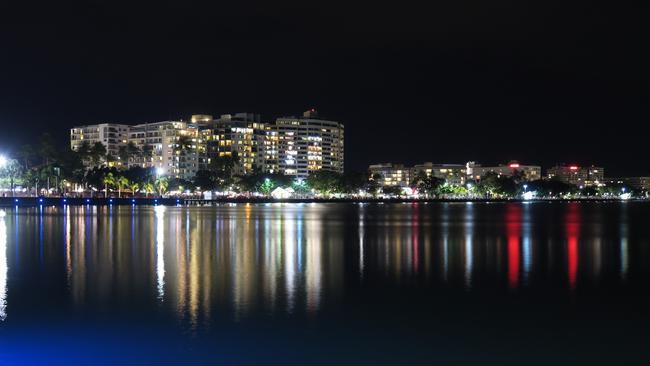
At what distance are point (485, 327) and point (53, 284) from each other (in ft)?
46.9

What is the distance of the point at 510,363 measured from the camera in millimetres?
13602

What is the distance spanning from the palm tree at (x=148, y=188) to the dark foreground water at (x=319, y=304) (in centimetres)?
12346

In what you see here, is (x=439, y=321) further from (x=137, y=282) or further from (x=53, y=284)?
(x=53, y=284)

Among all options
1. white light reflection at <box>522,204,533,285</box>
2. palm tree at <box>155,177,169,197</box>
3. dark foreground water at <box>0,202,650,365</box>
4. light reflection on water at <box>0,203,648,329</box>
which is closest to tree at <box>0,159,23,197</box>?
palm tree at <box>155,177,169,197</box>

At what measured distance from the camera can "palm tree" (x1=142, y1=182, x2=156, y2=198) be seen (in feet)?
521

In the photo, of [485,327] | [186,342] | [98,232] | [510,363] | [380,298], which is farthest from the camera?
[98,232]

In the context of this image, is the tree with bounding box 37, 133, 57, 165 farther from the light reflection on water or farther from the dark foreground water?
the dark foreground water

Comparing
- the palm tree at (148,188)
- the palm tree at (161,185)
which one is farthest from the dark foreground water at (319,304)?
the palm tree at (161,185)

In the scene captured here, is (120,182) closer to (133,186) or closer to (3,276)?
(133,186)

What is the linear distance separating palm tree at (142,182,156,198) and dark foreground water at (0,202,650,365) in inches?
4861

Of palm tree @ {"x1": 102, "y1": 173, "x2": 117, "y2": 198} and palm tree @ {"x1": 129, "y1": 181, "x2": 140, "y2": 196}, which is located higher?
palm tree @ {"x1": 102, "y1": 173, "x2": 117, "y2": 198}

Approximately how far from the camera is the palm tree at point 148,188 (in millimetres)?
158675

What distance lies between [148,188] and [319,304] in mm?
145837

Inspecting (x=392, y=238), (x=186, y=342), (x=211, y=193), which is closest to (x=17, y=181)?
(x=211, y=193)
